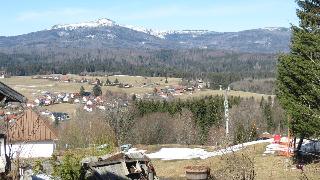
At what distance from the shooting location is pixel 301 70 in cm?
2255

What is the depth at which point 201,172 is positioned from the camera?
15.8 metres

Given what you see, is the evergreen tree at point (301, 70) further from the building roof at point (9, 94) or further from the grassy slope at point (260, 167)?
the building roof at point (9, 94)

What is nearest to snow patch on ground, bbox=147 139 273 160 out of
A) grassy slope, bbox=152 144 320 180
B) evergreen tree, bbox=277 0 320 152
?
grassy slope, bbox=152 144 320 180

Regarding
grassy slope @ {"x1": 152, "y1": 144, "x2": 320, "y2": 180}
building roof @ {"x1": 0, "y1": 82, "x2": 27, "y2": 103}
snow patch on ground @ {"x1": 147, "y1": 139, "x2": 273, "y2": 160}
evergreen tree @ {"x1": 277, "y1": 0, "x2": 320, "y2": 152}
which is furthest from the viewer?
snow patch on ground @ {"x1": 147, "y1": 139, "x2": 273, "y2": 160}

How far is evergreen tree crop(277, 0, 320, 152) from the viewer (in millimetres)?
21734

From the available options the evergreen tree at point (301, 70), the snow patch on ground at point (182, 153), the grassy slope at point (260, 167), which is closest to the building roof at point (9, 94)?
the grassy slope at point (260, 167)

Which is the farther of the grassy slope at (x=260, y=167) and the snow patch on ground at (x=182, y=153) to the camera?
the snow patch on ground at (x=182, y=153)

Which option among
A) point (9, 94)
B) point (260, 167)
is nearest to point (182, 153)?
point (260, 167)

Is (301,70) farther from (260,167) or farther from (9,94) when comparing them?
(9,94)

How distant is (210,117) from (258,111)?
48.4ft

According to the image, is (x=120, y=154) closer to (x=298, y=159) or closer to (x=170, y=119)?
(x=298, y=159)

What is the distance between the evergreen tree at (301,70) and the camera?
2173cm

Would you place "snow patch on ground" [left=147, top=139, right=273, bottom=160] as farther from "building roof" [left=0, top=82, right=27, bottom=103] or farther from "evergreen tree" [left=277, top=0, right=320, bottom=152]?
"building roof" [left=0, top=82, right=27, bottom=103]

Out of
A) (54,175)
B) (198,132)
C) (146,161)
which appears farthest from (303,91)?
(198,132)
